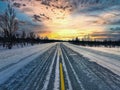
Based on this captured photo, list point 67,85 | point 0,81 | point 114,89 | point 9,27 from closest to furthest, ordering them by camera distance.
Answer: point 114,89 < point 67,85 < point 0,81 < point 9,27

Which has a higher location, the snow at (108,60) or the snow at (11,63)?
the snow at (11,63)

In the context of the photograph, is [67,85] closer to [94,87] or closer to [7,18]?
[94,87]

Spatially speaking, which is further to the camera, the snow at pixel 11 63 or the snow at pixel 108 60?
the snow at pixel 108 60

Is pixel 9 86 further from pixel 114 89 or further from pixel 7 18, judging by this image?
pixel 7 18

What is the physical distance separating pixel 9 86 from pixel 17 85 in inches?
12.4

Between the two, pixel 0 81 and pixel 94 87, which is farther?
pixel 0 81

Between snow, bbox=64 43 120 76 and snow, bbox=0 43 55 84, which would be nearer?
snow, bbox=0 43 55 84

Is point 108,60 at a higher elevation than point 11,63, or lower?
lower

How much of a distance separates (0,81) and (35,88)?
202 cm

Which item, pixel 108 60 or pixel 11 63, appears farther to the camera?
pixel 108 60

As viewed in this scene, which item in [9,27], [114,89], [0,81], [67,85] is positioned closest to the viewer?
[114,89]

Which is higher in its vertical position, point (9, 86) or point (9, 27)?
point (9, 27)

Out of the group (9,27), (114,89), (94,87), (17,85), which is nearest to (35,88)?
(17,85)

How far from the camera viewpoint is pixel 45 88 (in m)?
6.88
